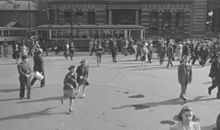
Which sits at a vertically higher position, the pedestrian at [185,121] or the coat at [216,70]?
the coat at [216,70]

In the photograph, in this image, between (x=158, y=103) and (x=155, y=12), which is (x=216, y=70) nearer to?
(x=158, y=103)

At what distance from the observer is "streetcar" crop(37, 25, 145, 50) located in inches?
1459

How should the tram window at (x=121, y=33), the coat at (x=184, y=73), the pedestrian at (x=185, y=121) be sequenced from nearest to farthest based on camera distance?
the pedestrian at (x=185, y=121), the coat at (x=184, y=73), the tram window at (x=121, y=33)

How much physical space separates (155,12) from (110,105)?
3835 centimetres

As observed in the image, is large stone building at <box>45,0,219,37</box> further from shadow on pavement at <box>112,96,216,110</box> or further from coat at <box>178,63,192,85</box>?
coat at <box>178,63,192,85</box>

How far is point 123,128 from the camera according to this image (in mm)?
8891

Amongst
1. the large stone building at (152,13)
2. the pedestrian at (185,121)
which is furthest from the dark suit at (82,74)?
the large stone building at (152,13)

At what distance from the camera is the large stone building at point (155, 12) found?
4747 centimetres

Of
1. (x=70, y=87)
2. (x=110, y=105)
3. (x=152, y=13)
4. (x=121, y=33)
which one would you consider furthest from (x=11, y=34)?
(x=70, y=87)

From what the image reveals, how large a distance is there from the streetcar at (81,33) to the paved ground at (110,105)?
19752mm

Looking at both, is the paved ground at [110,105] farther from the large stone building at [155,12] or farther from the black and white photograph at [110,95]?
the large stone building at [155,12]

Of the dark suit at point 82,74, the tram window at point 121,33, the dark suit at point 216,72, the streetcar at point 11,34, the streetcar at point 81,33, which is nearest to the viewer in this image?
the dark suit at point 82,74

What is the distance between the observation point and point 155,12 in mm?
48062

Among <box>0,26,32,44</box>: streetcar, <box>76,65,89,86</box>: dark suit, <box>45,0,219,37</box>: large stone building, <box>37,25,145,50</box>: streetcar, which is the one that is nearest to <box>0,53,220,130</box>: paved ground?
<box>76,65,89,86</box>: dark suit
